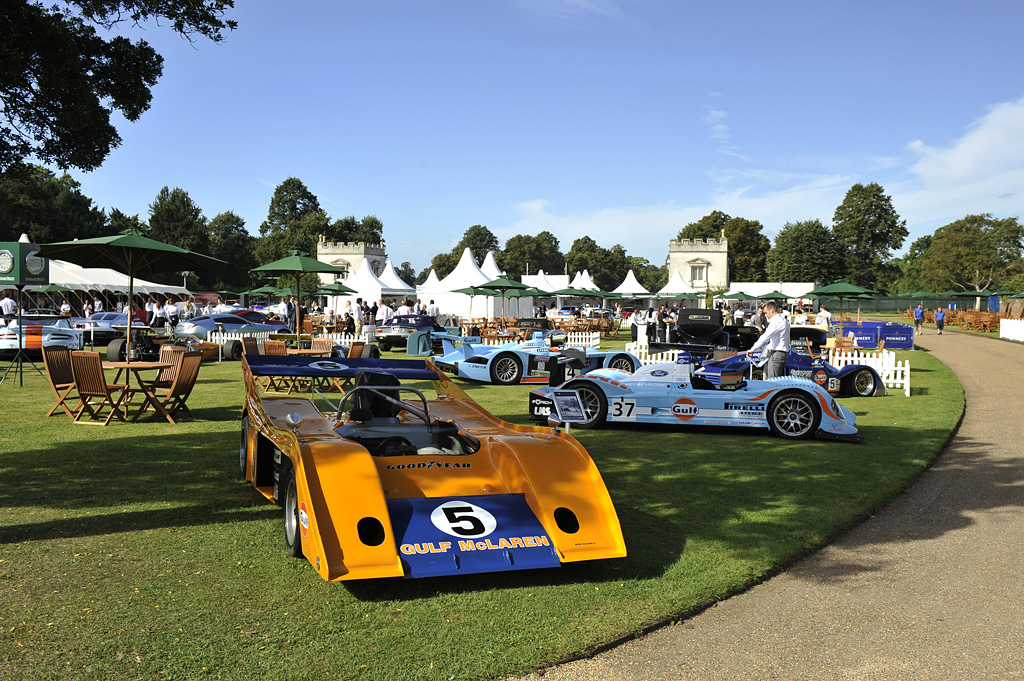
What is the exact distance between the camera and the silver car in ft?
80.5

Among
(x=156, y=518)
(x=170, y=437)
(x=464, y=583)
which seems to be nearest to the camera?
(x=464, y=583)

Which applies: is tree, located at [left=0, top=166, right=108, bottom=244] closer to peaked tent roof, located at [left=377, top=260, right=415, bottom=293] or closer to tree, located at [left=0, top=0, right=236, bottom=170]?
peaked tent roof, located at [left=377, top=260, right=415, bottom=293]

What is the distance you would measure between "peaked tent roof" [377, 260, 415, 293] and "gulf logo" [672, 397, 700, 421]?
3279 centimetres

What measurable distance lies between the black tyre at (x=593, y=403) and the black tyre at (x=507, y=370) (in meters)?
5.64

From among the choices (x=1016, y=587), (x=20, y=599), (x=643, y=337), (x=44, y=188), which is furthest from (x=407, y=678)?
(x=44, y=188)

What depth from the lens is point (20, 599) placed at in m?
4.33

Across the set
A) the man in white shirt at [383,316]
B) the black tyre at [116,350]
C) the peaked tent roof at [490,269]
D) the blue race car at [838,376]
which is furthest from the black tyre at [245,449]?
the peaked tent roof at [490,269]

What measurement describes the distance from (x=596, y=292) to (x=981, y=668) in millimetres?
41621

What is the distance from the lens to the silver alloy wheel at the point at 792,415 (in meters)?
10.0

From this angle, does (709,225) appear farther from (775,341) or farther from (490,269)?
(775,341)

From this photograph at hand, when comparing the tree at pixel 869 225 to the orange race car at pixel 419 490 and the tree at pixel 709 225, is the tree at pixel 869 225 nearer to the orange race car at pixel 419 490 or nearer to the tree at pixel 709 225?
the tree at pixel 709 225

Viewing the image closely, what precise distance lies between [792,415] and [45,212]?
68.3 m

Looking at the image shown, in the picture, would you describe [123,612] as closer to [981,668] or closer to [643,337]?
[981,668]

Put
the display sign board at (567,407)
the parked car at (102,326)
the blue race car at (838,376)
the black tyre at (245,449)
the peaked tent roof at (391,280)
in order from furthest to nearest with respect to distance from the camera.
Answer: the peaked tent roof at (391,280) → the parked car at (102,326) → the blue race car at (838,376) → the black tyre at (245,449) → the display sign board at (567,407)
